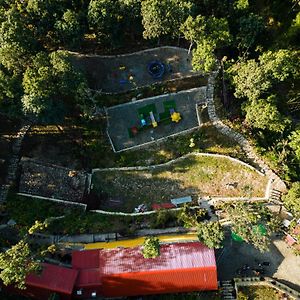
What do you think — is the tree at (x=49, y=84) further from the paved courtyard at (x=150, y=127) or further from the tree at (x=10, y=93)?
the paved courtyard at (x=150, y=127)

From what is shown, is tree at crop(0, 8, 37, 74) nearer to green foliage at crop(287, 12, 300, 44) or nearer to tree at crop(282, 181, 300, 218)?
green foliage at crop(287, 12, 300, 44)

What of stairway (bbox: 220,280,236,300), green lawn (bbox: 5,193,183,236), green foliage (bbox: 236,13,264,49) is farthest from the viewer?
green foliage (bbox: 236,13,264,49)

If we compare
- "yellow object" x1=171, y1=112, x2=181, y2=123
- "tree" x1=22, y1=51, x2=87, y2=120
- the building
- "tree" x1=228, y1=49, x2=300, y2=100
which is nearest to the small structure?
the building

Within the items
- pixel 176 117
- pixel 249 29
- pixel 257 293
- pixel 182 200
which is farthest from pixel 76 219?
pixel 249 29

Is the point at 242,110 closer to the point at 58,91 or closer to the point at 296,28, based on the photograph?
the point at 296,28

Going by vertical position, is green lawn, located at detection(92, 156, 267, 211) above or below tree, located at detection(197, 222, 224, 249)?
above

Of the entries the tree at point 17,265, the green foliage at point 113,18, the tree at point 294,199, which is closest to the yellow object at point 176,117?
the green foliage at point 113,18
